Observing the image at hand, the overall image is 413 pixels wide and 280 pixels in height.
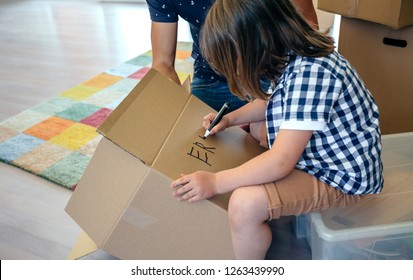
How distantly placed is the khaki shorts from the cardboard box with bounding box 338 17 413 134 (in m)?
0.51

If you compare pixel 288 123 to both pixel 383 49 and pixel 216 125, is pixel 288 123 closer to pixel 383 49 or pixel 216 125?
pixel 216 125

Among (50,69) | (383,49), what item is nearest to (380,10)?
(383,49)

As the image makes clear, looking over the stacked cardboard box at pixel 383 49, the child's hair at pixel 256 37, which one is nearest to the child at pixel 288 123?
the child's hair at pixel 256 37

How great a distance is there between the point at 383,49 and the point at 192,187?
0.75 metres

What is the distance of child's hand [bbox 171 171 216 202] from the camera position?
2.55ft

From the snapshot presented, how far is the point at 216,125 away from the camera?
0.93m

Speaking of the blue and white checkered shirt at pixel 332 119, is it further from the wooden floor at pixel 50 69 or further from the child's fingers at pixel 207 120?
the wooden floor at pixel 50 69

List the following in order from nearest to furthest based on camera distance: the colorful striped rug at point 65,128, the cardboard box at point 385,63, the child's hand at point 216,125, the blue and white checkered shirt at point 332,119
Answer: the blue and white checkered shirt at point 332,119 → the child's hand at point 216,125 → the cardboard box at point 385,63 → the colorful striped rug at point 65,128

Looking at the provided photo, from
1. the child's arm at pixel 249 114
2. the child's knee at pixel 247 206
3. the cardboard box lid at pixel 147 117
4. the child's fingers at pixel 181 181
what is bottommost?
the child's knee at pixel 247 206

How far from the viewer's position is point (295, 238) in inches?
41.4

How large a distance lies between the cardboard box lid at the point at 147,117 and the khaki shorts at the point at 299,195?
9.2 inches

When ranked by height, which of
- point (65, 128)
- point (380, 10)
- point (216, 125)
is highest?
point (380, 10)

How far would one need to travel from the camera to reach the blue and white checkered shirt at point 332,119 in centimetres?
73

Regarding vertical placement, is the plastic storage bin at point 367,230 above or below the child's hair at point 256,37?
below
